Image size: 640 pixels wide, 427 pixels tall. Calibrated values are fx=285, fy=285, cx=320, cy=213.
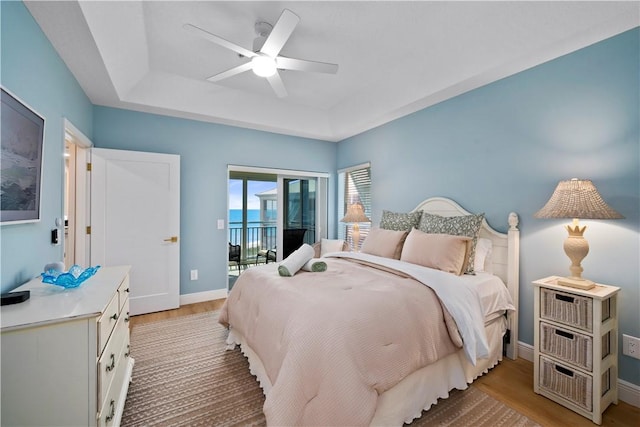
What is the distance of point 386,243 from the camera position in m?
3.02

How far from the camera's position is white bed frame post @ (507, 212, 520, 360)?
2.49 meters

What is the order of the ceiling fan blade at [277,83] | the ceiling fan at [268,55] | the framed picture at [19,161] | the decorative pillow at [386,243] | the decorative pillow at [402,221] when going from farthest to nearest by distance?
the decorative pillow at [402,221] → the decorative pillow at [386,243] → the ceiling fan blade at [277,83] → the ceiling fan at [268,55] → the framed picture at [19,161]

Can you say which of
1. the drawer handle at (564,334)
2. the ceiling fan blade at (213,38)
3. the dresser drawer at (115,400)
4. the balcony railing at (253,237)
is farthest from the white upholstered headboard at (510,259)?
the balcony railing at (253,237)

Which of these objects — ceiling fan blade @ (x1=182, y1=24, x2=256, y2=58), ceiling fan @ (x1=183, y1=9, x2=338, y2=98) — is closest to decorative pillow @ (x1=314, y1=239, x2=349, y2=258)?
ceiling fan @ (x1=183, y1=9, x2=338, y2=98)

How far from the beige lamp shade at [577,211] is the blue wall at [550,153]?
0.90 ft

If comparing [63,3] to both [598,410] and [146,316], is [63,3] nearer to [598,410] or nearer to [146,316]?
[146,316]

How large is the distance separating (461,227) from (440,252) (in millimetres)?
423

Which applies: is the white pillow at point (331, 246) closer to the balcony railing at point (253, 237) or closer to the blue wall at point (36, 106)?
the balcony railing at point (253, 237)

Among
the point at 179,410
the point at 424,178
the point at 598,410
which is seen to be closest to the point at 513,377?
Result: the point at 598,410

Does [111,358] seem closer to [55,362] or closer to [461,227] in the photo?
[55,362]

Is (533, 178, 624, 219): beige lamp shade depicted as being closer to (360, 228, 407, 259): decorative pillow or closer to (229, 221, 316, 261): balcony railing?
(360, 228, 407, 259): decorative pillow

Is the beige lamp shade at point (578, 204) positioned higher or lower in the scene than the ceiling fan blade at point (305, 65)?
lower

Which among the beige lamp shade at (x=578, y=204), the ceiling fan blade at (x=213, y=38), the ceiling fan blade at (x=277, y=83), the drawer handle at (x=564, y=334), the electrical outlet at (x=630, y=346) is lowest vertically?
the electrical outlet at (x=630, y=346)

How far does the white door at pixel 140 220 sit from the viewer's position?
3.27 metres
